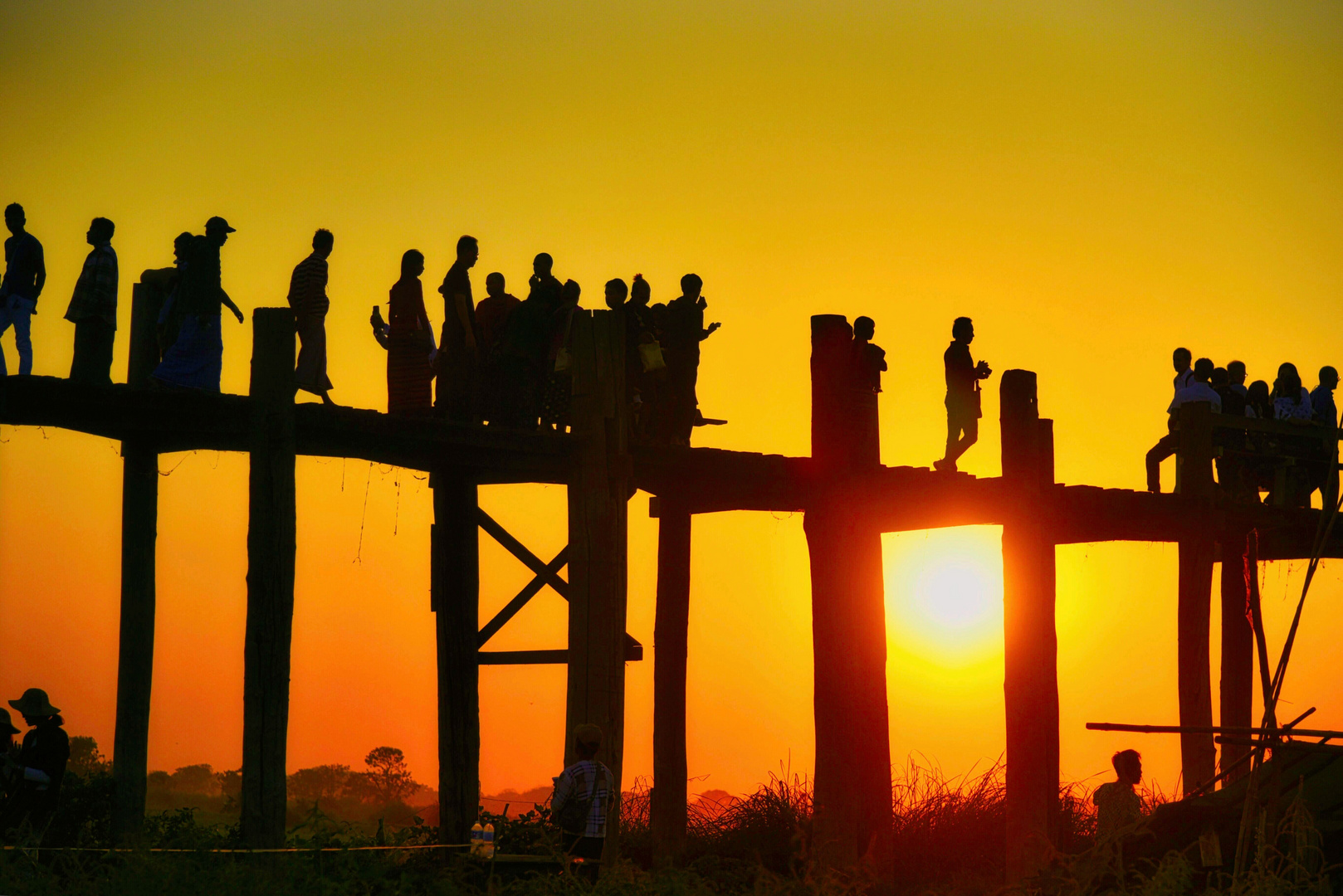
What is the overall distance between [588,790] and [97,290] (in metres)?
4.68

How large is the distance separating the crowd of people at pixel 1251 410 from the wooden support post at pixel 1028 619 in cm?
276

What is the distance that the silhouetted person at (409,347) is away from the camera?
12414 millimetres

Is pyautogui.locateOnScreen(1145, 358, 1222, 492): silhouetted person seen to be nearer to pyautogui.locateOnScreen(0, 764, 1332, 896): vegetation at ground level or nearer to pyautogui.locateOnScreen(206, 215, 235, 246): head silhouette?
pyautogui.locateOnScreen(0, 764, 1332, 896): vegetation at ground level

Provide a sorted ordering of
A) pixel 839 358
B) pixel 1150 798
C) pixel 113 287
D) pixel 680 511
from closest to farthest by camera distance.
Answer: pixel 113 287
pixel 839 358
pixel 680 511
pixel 1150 798

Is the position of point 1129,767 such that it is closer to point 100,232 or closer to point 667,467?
point 667,467

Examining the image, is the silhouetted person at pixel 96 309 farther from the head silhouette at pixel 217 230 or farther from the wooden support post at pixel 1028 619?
the wooden support post at pixel 1028 619

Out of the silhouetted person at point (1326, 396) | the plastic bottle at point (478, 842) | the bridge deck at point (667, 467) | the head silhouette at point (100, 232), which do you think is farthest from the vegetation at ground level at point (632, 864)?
the silhouetted person at point (1326, 396)

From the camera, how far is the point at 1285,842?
992 centimetres

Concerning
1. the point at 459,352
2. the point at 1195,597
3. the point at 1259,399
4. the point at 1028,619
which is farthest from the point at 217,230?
the point at 1259,399

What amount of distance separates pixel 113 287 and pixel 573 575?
3.64 metres

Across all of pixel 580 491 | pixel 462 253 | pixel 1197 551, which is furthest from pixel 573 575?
pixel 1197 551

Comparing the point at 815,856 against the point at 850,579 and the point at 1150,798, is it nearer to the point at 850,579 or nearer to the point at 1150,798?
the point at 850,579

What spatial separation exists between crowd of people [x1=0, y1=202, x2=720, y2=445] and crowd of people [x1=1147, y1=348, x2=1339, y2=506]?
16.6 feet

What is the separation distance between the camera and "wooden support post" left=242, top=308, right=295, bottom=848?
1055 cm
